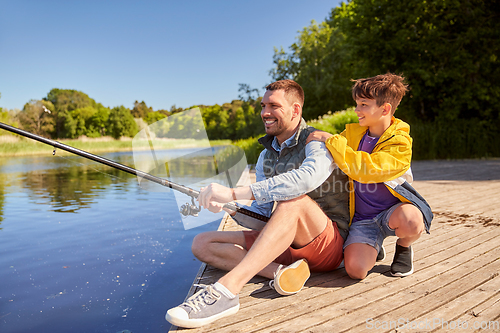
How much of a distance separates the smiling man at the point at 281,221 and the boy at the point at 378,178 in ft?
0.32

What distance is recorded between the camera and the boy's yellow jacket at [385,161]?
2.08m

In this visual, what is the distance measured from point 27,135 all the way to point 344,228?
2073 mm

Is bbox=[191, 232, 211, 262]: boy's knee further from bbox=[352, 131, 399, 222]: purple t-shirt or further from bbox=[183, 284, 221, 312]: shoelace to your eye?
bbox=[352, 131, 399, 222]: purple t-shirt

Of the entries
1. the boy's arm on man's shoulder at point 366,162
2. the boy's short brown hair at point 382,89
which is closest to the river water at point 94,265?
the boy's arm on man's shoulder at point 366,162

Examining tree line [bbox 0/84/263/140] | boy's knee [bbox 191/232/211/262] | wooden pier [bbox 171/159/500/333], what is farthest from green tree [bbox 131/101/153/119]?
wooden pier [bbox 171/159/500/333]

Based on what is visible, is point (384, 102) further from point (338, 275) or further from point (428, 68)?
point (428, 68)

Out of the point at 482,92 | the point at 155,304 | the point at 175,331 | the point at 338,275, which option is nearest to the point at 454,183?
the point at 338,275

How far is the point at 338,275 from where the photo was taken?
2.46m

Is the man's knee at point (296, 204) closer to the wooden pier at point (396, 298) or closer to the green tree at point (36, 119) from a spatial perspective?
the wooden pier at point (396, 298)

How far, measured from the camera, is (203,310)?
1776 millimetres

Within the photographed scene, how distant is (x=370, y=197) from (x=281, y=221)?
31.7 inches

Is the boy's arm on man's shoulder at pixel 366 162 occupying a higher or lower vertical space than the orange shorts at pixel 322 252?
higher

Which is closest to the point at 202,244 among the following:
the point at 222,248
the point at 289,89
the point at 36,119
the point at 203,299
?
the point at 222,248

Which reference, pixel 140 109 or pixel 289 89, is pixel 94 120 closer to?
pixel 140 109
